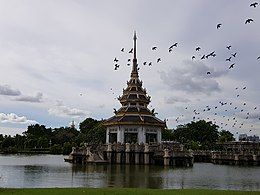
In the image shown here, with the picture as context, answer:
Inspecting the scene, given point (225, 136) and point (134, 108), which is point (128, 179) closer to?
point (134, 108)

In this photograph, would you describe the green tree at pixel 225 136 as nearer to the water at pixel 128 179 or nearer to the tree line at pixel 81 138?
the tree line at pixel 81 138

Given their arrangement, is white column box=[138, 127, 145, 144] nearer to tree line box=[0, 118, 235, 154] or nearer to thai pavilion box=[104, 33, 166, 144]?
thai pavilion box=[104, 33, 166, 144]

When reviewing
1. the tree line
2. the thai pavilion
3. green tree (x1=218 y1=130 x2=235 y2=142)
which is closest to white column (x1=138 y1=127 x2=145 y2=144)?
the thai pavilion

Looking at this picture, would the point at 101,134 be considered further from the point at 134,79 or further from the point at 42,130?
the point at 42,130

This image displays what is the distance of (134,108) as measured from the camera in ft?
231

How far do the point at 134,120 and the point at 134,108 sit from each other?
378cm

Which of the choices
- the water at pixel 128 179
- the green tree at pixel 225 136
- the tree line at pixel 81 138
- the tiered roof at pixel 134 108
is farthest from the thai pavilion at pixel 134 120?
the green tree at pixel 225 136

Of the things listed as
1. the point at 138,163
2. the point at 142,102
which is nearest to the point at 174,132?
the point at 142,102

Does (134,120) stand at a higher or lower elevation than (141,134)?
higher

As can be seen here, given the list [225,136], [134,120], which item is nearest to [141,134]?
[134,120]

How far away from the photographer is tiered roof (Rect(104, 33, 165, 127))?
67.5 m

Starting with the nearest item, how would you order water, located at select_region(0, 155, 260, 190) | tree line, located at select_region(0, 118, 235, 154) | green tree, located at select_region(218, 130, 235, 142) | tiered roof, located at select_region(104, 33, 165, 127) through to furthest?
water, located at select_region(0, 155, 260, 190) < tiered roof, located at select_region(104, 33, 165, 127) < tree line, located at select_region(0, 118, 235, 154) < green tree, located at select_region(218, 130, 235, 142)

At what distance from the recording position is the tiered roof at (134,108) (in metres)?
67.5

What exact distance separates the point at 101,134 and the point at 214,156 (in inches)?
1442
